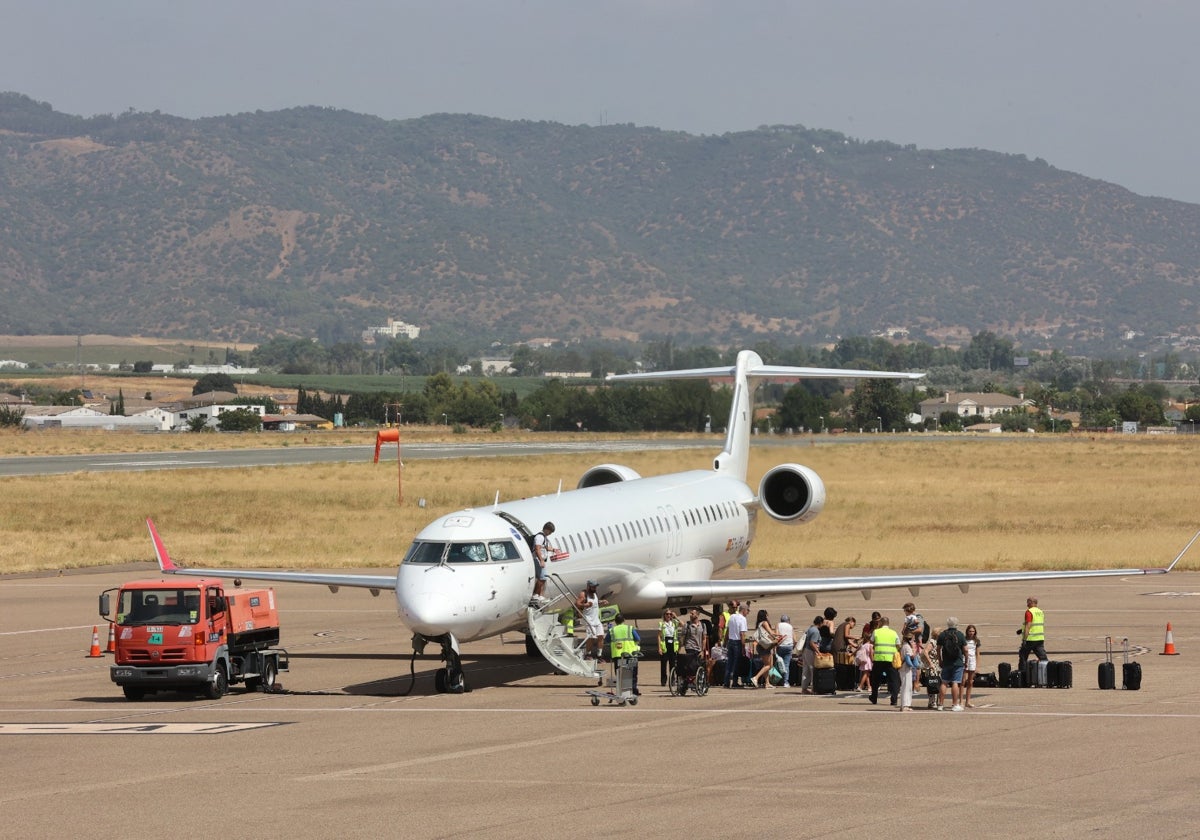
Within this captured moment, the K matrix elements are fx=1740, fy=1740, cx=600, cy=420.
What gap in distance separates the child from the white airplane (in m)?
4.05

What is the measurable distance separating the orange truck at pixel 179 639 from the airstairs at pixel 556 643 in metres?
4.99

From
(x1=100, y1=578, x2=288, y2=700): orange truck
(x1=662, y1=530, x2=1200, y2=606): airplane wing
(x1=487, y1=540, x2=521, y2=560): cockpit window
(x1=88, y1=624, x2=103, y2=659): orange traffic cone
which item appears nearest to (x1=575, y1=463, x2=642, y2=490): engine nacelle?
(x1=662, y1=530, x2=1200, y2=606): airplane wing

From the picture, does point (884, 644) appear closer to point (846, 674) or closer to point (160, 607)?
point (846, 674)

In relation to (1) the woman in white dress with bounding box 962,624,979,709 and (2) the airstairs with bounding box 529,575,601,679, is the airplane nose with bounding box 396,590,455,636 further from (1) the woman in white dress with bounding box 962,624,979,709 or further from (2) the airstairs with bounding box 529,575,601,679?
(1) the woman in white dress with bounding box 962,624,979,709

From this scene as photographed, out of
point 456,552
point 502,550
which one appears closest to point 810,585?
point 502,550

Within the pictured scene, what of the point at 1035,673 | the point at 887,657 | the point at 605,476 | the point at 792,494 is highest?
the point at 605,476

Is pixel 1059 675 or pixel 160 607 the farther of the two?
pixel 1059 675

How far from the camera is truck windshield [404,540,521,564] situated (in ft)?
94.8

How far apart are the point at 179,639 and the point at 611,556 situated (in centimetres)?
863

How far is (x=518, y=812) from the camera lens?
18984 mm

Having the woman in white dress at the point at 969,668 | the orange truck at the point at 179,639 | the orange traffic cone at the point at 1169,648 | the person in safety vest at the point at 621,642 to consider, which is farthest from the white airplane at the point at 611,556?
the woman in white dress at the point at 969,668

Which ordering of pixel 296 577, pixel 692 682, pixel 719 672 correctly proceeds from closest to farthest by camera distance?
pixel 692 682
pixel 719 672
pixel 296 577

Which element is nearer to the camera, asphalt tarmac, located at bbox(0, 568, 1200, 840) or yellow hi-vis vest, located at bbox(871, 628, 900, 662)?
asphalt tarmac, located at bbox(0, 568, 1200, 840)

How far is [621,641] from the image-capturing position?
1148 inches
